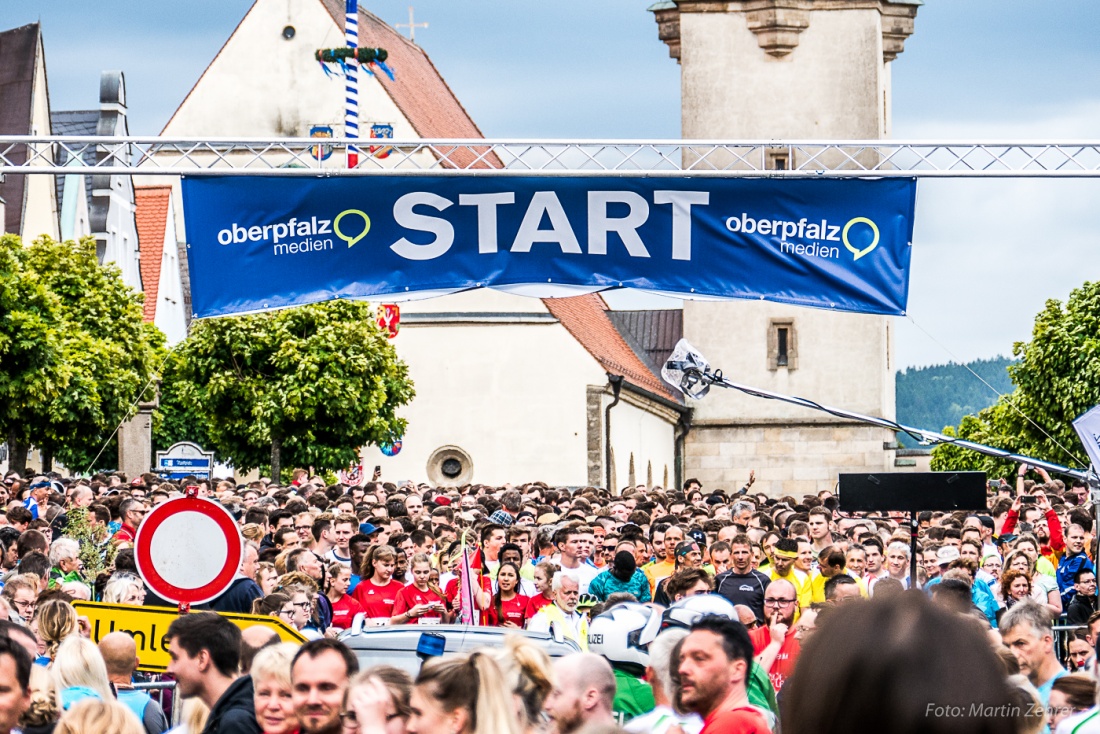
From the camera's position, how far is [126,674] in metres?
7.32

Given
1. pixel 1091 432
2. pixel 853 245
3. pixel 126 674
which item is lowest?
pixel 126 674

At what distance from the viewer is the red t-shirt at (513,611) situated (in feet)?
38.5

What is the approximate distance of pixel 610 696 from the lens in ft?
19.3

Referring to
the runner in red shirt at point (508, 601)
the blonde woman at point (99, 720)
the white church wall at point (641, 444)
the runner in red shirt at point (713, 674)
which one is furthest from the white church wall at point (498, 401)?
the blonde woman at point (99, 720)

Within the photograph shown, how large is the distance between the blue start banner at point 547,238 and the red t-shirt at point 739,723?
695 cm

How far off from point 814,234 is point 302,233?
11.5 feet

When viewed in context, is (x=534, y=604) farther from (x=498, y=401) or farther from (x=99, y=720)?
(x=498, y=401)

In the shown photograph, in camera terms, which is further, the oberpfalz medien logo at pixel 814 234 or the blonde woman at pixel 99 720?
the oberpfalz medien logo at pixel 814 234

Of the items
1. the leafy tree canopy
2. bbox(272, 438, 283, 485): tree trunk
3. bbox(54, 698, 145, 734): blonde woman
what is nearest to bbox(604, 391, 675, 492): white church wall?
bbox(272, 438, 283, 485): tree trunk

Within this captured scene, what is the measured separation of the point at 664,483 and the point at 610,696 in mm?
49328

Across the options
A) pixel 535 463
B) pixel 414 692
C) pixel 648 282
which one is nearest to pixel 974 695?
pixel 414 692

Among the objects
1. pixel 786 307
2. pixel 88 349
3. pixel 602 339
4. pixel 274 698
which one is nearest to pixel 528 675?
pixel 274 698

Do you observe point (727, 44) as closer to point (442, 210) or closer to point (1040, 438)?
point (1040, 438)

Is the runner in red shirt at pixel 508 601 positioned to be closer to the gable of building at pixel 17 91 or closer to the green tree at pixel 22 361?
the green tree at pixel 22 361
